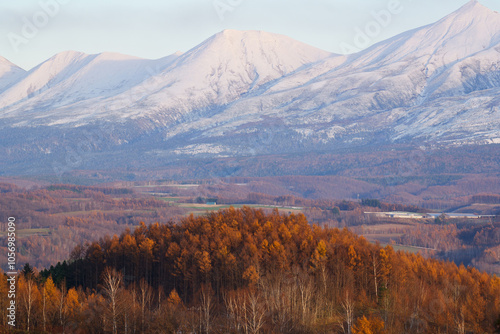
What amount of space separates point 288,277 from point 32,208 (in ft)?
394

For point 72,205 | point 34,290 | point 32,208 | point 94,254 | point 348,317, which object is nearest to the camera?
point 348,317

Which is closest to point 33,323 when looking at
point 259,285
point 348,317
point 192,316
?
point 192,316

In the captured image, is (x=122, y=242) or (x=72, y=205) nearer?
(x=122, y=242)

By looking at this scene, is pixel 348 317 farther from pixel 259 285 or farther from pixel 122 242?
pixel 122 242

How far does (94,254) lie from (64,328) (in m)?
20.7

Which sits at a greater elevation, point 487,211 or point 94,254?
point 94,254

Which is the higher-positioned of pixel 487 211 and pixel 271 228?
pixel 271 228

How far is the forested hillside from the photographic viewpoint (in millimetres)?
60000

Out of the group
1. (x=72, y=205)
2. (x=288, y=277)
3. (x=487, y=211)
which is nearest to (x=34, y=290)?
(x=288, y=277)

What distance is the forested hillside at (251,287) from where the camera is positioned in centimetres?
6000

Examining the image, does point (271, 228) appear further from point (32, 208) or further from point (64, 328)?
point (32, 208)

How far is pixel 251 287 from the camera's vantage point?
68250mm

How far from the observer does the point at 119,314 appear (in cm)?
6134

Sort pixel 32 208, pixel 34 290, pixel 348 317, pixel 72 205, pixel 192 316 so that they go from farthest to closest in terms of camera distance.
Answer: pixel 72 205, pixel 32 208, pixel 34 290, pixel 192 316, pixel 348 317
